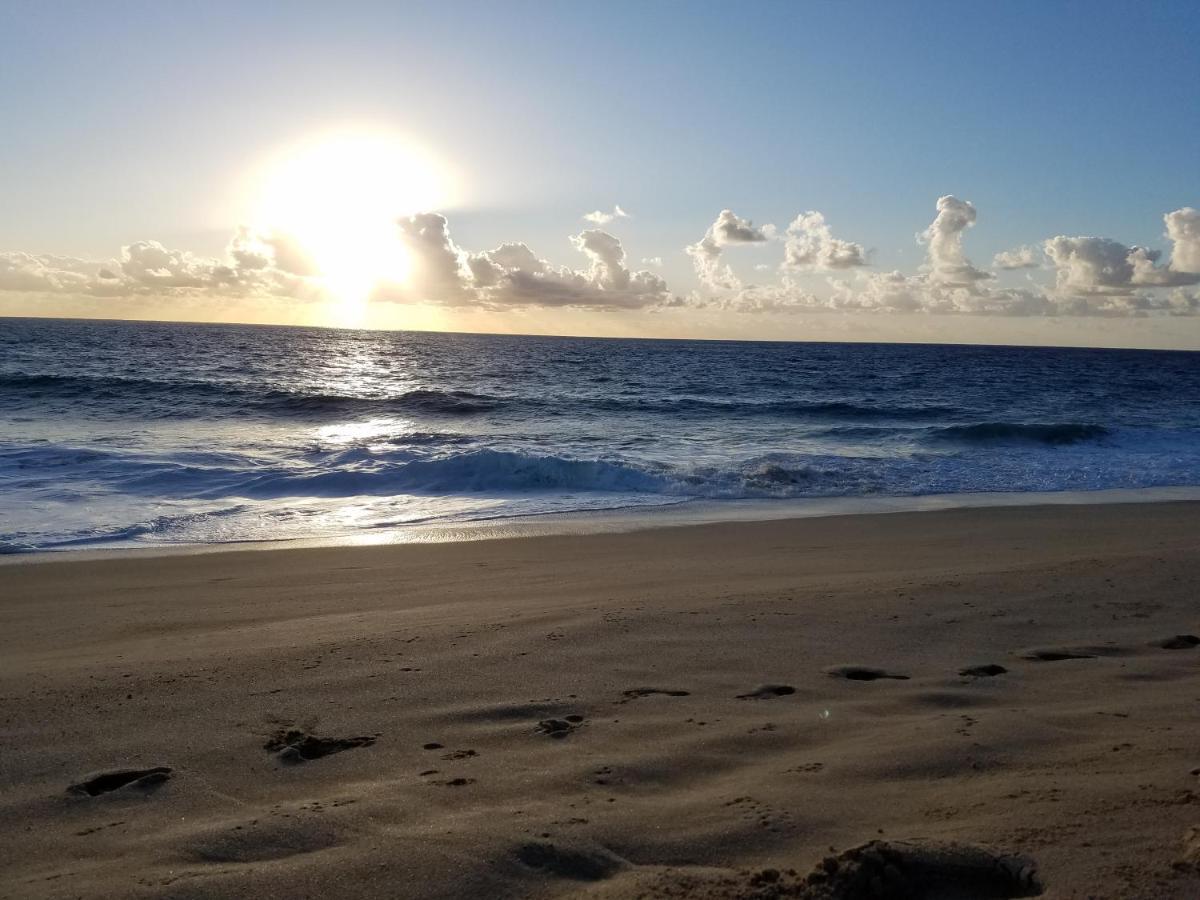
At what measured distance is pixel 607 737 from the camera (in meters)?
3.93

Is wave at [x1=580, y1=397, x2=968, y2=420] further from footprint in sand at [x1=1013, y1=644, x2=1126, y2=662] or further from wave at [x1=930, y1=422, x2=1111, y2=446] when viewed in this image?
footprint in sand at [x1=1013, y1=644, x2=1126, y2=662]

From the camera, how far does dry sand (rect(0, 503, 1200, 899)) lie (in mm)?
2768

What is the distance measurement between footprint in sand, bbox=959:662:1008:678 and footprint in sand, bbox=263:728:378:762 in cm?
319

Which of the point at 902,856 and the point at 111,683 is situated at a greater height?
the point at 902,856

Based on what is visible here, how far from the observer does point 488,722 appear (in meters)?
4.17

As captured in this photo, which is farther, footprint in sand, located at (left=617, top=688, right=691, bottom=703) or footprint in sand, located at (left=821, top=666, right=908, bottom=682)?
footprint in sand, located at (left=821, top=666, right=908, bottom=682)

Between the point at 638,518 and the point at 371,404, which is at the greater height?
the point at 371,404

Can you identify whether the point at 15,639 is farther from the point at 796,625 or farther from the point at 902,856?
the point at 902,856

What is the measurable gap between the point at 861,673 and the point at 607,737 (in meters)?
1.76

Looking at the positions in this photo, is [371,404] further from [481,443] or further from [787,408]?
[787,408]

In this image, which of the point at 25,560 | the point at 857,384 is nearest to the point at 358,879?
the point at 25,560

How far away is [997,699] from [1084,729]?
0.56 metres

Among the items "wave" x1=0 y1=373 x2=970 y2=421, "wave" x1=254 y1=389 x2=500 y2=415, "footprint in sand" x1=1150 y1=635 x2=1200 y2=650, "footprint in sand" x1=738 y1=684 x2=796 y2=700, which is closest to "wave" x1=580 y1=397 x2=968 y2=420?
"wave" x1=0 y1=373 x2=970 y2=421

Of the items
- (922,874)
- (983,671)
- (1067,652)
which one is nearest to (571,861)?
(922,874)
